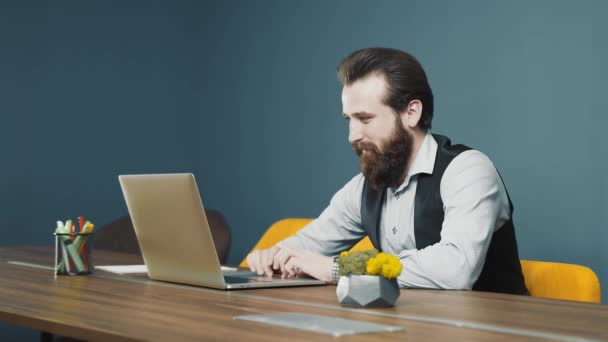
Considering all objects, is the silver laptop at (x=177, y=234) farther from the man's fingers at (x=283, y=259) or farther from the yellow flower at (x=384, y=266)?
the yellow flower at (x=384, y=266)

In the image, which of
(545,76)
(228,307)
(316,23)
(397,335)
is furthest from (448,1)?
(397,335)

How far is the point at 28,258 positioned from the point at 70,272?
609mm

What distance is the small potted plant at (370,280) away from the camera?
1601mm

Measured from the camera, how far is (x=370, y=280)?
63.8 inches

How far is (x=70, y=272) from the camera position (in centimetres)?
228

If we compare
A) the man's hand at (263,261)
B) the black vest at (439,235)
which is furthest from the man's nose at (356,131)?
the man's hand at (263,261)

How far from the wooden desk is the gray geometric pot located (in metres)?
0.03

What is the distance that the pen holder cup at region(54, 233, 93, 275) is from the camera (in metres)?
2.29

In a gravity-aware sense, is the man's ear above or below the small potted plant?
above

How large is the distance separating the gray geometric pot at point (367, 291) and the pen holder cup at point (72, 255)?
0.95 meters

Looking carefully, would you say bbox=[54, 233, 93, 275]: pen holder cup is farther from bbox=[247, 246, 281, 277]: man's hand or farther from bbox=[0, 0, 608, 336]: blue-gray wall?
bbox=[0, 0, 608, 336]: blue-gray wall

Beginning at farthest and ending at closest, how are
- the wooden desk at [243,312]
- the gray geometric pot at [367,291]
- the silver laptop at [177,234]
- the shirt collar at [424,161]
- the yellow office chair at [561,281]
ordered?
the shirt collar at [424,161], the yellow office chair at [561,281], the silver laptop at [177,234], the gray geometric pot at [367,291], the wooden desk at [243,312]

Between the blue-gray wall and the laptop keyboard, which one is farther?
the blue-gray wall

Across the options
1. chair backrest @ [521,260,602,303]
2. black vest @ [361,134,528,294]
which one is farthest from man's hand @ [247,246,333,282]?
chair backrest @ [521,260,602,303]
